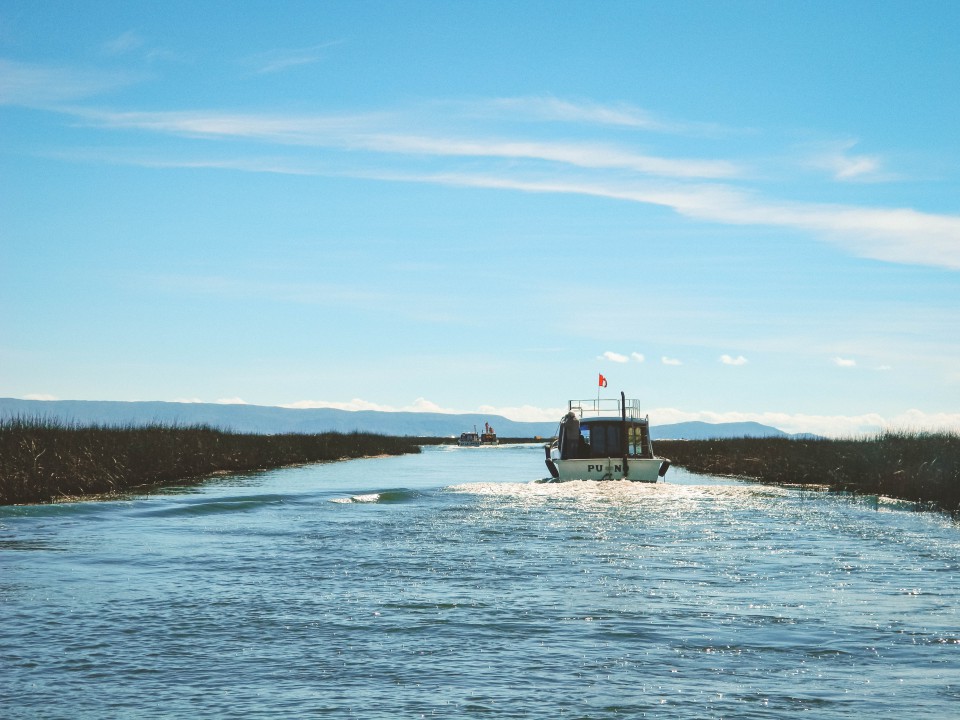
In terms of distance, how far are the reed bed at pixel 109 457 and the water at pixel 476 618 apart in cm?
482

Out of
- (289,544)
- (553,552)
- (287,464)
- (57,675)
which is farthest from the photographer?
(287,464)

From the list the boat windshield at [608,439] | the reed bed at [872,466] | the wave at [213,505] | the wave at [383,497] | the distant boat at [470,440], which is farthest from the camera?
the distant boat at [470,440]

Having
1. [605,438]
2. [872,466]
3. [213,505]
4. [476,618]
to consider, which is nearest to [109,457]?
[213,505]

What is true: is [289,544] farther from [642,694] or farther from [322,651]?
[642,694]

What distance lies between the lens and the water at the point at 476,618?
918cm

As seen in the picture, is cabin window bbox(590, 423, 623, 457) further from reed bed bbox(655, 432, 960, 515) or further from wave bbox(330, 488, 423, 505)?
wave bbox(330, 488, 423, 505)

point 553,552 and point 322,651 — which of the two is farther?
point 553,552

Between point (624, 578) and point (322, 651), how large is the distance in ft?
22.4

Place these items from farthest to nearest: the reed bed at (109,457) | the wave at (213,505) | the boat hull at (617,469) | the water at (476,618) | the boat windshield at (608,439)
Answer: the boat windshield at (608,439) < the boat hull at (617,469) < the reed bed at (109,457) < the wave at (213,505) < the water at (476,618)

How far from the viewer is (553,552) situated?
64.5ft

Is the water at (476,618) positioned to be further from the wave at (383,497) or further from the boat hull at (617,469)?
the boat hull at (617,469)

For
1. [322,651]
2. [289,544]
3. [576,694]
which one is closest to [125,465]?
[289,544]

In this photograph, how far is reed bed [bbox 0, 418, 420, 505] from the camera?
30.5m

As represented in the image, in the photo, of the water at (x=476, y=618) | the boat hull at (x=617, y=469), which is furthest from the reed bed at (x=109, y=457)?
the boat hull at (x=617, y=469)
